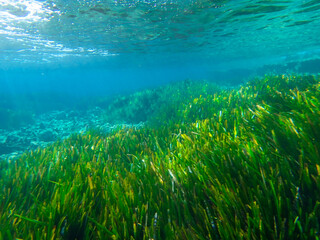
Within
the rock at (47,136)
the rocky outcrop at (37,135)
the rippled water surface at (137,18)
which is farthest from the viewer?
the rock at (47,136)

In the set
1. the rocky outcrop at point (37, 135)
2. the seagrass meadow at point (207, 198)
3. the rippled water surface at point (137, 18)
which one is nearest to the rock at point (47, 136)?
the rocky outcrop at point (37, 135)

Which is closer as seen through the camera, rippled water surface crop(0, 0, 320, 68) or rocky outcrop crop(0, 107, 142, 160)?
rocky outcrop crop(0, 107, 142, 160)

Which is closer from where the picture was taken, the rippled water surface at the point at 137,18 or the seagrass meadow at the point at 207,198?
the seagrass meadow at the point at 207,198

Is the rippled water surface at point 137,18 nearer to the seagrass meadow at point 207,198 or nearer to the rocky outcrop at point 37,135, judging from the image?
the rocky outcrop at point 37,135

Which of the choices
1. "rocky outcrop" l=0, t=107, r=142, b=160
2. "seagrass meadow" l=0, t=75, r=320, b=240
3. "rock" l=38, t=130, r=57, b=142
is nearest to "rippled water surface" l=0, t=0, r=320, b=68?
"rocky outcrop" l=0, t=107, r=142, b=160

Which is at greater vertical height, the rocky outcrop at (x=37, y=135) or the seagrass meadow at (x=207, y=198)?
the seagrass meadow at (x=207, y=198)

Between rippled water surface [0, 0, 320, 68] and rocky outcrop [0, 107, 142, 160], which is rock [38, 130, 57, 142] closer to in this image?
rocky outcrop [0, 107, 142, 160]

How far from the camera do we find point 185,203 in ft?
7.27

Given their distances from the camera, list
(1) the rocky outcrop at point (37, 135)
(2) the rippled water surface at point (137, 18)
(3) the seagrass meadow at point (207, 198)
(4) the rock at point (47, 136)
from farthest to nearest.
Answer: (4) the rock at point (47, 136) < (2) the rippled water surface at point (137, 18) < (1) the rocky outcrop at point (37, 135) < (3) the seagrass meadow at point (207, 198)

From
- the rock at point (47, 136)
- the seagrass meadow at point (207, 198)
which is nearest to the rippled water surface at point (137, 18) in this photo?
the rock at point (47, 136)

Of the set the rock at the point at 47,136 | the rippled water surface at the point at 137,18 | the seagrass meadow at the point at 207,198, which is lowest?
the rock at the point at 47,136

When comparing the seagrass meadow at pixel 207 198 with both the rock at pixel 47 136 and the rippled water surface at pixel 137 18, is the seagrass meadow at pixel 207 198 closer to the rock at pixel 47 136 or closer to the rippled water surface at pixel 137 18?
the rock at pixel 47 136

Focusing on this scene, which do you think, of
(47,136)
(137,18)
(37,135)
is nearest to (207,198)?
(137,18)

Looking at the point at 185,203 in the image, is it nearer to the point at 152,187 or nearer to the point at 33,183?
the point at 152,187
